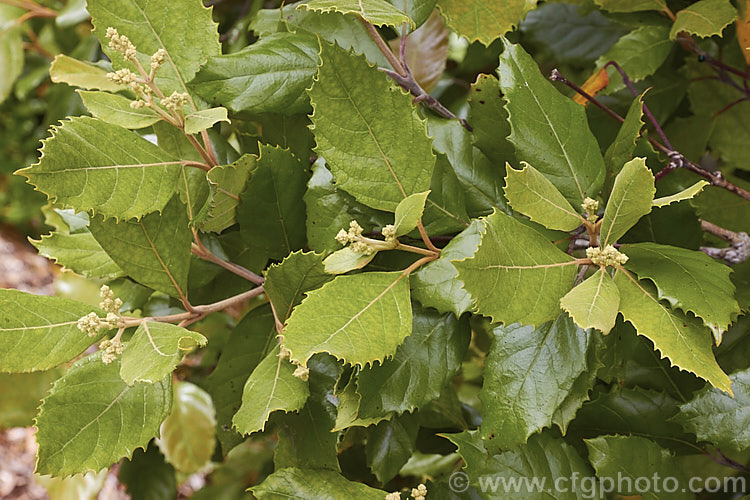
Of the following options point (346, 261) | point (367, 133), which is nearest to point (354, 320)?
point (346, 261)

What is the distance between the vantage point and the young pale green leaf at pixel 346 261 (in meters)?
0.58

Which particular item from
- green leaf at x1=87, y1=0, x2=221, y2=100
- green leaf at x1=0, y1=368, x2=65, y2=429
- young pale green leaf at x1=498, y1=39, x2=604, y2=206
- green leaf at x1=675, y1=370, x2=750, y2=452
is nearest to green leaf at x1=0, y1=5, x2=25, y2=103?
green leaf at x1=0, y1=368, x2=65, y2=429

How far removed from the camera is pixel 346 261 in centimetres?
59

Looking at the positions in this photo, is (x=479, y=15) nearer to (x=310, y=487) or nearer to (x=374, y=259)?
(x=374, y=259)

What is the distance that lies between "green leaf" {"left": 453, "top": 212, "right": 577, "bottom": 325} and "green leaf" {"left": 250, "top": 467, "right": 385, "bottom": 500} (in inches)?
10.1

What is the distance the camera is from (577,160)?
2.11 ft

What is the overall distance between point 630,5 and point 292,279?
0.58 meters

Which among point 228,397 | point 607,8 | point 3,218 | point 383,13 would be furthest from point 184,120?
point 3,218

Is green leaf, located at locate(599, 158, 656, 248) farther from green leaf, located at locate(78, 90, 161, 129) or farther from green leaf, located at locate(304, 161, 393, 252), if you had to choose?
green leaf, located at locate(78, 90, 161, 129)

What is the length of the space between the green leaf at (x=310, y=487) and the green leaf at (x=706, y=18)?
67 centimetres

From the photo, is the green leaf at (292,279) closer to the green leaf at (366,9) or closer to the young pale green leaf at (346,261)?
the young pale green leaf at (346,261)

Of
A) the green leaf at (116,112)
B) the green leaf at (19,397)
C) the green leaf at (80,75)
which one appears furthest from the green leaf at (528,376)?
the green leaf at (19,397)

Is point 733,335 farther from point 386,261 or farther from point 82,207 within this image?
point 82,207

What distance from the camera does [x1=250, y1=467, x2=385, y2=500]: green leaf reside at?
64cm
